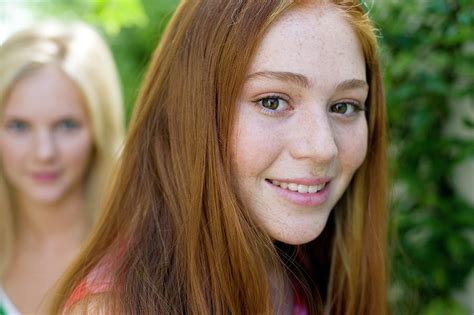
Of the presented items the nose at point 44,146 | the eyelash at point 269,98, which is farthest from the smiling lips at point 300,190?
the nose at point 44,146

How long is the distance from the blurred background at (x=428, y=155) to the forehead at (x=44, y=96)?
1.47 ft

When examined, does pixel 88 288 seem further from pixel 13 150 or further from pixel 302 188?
pixel 13 150

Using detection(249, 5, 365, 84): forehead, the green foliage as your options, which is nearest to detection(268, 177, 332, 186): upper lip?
detection(249, 5, 365, 84): forehead

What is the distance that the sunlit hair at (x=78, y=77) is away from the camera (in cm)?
265

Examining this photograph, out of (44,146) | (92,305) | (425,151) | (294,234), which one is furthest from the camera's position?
(44,146)

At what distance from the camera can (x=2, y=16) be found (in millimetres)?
2969

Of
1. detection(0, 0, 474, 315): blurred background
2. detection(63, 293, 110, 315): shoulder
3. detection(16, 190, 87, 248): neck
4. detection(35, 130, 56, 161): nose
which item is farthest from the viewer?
detection(16, 190, 87, 248): neck

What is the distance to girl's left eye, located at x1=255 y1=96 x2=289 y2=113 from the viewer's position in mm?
1614

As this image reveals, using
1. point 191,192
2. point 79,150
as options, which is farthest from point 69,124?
point 191,192

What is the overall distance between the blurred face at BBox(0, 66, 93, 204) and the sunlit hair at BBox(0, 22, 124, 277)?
0.04 metres

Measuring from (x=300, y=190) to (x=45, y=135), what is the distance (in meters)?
1.26

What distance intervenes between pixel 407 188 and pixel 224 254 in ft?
3.48

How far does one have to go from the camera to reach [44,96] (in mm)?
2578

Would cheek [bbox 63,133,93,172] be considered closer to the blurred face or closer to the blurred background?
the blurred face
